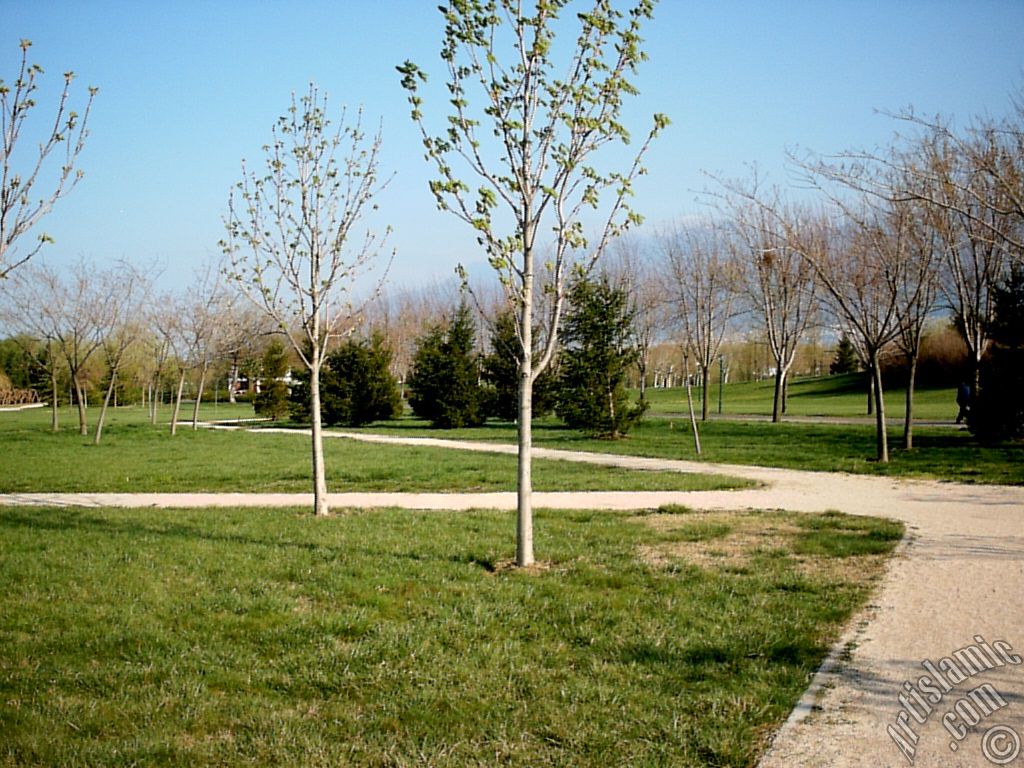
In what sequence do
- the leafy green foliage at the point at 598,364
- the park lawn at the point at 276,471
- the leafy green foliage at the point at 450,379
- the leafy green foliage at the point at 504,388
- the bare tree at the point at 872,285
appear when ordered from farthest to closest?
the leafy green foliage at the point at 504,388 → the leafy green foliage at the point at 450,379 → the leafy green foliage at the point at 598,364 → the bare tree at the point at 872,285 → the park lawn at the point at 276,471

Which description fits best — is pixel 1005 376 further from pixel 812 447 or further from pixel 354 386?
pixel 354 386

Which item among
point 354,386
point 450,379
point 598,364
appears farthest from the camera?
point 354,386

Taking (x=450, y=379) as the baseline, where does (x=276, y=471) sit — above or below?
below

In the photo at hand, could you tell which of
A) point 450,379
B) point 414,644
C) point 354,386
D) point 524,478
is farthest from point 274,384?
point 414,644

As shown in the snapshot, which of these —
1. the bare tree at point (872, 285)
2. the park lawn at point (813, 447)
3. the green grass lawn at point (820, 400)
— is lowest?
the park lawn at point (813, 447)

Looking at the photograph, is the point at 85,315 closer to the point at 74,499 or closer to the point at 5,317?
the point at 5,317

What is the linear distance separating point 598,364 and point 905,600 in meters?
18.4

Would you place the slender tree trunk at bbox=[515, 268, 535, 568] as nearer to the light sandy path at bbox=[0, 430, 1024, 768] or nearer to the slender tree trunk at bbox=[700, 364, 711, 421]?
the light sandy path at bbox=[0, 430, 1024, 768]

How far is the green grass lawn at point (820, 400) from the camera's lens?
123ft

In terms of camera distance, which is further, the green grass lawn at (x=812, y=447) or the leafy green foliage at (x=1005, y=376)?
the leafy green foliage at (x=1005, y=376)
